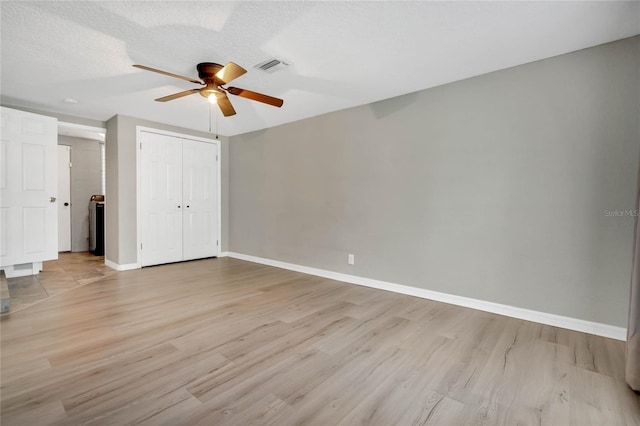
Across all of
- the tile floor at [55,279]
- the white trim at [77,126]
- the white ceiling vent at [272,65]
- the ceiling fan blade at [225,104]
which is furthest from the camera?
the white trim at [77,126]

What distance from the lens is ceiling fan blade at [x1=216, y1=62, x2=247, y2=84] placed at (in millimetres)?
2315

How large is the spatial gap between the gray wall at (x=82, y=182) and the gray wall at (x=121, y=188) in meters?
2.09

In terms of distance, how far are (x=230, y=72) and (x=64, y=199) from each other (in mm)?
5912

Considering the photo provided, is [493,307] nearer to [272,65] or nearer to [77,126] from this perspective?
[272,65]

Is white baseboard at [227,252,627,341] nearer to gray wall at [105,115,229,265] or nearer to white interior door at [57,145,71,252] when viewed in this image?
gray wall at [105,115,229,265]

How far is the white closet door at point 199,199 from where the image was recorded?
5.38m

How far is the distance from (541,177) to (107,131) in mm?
5946

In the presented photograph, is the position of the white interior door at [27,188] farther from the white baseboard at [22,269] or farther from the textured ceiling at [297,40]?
the textured ceiling at [297,40]

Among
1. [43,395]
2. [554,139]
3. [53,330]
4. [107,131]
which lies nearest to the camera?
[43,395]

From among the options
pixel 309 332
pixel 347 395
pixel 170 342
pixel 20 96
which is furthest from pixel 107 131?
pixel 347 395

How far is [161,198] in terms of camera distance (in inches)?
197

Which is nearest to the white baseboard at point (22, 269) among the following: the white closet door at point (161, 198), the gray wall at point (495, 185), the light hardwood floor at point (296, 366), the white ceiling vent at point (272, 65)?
the white closet door at point (161, 198)

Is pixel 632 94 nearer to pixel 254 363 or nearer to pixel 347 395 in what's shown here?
pixel 347 395

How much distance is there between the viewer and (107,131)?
4.83m
